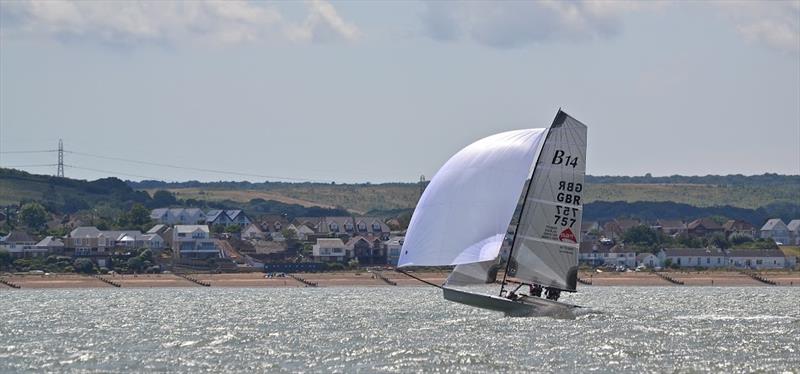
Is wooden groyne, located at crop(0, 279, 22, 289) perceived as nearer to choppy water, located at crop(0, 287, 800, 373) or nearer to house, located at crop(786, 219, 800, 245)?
choppy water, located at crop(0, 287, 800, 373)

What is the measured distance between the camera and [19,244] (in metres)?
129

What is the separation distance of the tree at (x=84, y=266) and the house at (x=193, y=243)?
1111 centimetres

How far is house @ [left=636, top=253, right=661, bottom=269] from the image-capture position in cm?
12888

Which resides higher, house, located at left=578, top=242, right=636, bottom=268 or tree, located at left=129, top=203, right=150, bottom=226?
tree, located at left=129, top=203, right=150, bottom=226

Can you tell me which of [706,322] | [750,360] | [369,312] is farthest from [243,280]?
[750,360]

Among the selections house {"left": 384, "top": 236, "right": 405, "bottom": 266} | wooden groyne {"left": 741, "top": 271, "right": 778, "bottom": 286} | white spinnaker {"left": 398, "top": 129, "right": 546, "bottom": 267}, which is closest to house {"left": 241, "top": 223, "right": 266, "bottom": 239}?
house {"left": 384, "top": 236, "right": 405, "bottom": 266}

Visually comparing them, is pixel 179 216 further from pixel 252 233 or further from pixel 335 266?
pixel 335 266

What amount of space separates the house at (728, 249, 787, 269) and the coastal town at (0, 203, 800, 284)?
0.08 m

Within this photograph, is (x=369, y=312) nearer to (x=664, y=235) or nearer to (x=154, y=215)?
(x=664, y=235)

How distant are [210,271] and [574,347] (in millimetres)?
76473

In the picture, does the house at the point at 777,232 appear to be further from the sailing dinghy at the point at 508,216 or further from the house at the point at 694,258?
the sailing dinghy at the point at 508,216

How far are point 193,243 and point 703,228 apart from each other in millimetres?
58863

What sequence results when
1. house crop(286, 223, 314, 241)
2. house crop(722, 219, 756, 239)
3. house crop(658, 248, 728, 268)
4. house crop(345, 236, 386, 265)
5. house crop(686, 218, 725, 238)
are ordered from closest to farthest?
1. house crop(658, 248, 728, 268)
2. house crop(345, 236, 386, 265)
3. house crop(286, 223, 314, 241)
4. house crop(722, 219, 756, 239)
5. house crop(686, 218, 725, 238)

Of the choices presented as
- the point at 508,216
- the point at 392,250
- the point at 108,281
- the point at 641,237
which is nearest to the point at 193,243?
the point at 392,250
